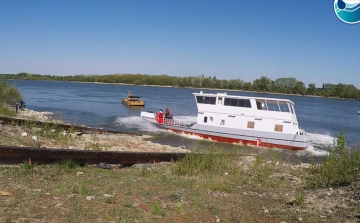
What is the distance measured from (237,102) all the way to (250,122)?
6.28ft

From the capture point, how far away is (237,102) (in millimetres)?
25922

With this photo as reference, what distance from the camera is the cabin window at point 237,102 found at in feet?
83.9

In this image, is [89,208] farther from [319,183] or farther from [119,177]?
[319,183]

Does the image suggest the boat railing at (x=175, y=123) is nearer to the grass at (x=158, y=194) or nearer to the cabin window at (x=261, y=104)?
the cabin window at (x=261, y=104)

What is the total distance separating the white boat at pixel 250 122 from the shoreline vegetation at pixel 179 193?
42.0ft

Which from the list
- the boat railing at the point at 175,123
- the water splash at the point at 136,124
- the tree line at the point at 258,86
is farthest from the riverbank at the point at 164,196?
the tree line at the point at 258,86

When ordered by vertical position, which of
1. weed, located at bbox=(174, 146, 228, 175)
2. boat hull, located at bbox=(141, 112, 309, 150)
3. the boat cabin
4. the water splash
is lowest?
the water splash

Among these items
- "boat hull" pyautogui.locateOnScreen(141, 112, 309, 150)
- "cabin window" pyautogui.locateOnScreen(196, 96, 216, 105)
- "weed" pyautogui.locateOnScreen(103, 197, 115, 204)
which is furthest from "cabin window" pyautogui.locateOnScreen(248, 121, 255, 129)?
"weed" pyautogui.locateOnScreen(103, 197, 115, 204)

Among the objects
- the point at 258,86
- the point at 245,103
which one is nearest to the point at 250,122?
the point at 245,103

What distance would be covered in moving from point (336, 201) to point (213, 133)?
19.2 metres

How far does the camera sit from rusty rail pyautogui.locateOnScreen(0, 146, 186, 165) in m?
9.18

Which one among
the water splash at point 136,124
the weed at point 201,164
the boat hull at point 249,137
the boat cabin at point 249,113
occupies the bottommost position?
the water splash at point 136,124

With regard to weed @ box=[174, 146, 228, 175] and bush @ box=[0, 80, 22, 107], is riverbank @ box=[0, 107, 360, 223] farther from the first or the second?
bush @ box=[0, 80, 22, 107]

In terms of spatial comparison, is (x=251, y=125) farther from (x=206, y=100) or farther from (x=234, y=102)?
(x=206, y=100)
